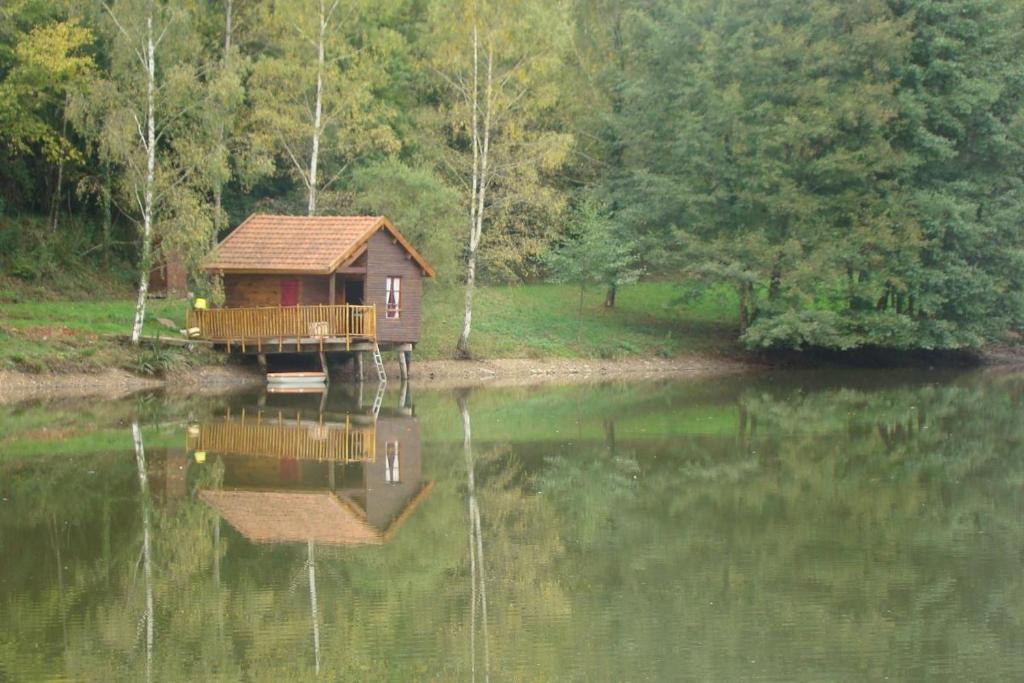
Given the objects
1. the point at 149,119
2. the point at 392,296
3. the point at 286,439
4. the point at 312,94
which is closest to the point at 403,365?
the point at 392,296

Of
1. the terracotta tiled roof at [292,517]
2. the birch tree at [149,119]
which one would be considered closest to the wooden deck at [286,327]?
the birch tree at [149,119]

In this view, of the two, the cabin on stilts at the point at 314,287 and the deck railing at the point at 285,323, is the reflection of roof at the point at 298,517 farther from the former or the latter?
the cabin on stilts at the point at 314,287

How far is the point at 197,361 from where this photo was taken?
37.9m

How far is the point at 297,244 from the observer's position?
38.7m

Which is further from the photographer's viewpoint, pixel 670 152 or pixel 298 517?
pixel 670 152

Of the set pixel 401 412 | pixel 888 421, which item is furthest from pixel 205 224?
pixel 888 421

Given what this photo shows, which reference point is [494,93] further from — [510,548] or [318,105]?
[510,548]

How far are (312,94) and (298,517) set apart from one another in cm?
2480

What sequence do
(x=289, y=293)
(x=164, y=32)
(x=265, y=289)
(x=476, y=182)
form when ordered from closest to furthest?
1. (x=164, y=32)
2. (x=289, y=293)
3. (x=265, y=289)
4. (x=476, y=182)

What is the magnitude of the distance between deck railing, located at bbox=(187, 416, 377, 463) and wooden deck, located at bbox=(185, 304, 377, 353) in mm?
6919

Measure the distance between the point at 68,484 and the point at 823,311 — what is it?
2662 centimetres

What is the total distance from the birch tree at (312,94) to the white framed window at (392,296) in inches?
159

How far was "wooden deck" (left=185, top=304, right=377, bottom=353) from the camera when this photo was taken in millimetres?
Result: 37469

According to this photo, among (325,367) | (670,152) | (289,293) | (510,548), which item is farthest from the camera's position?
(670,152)
